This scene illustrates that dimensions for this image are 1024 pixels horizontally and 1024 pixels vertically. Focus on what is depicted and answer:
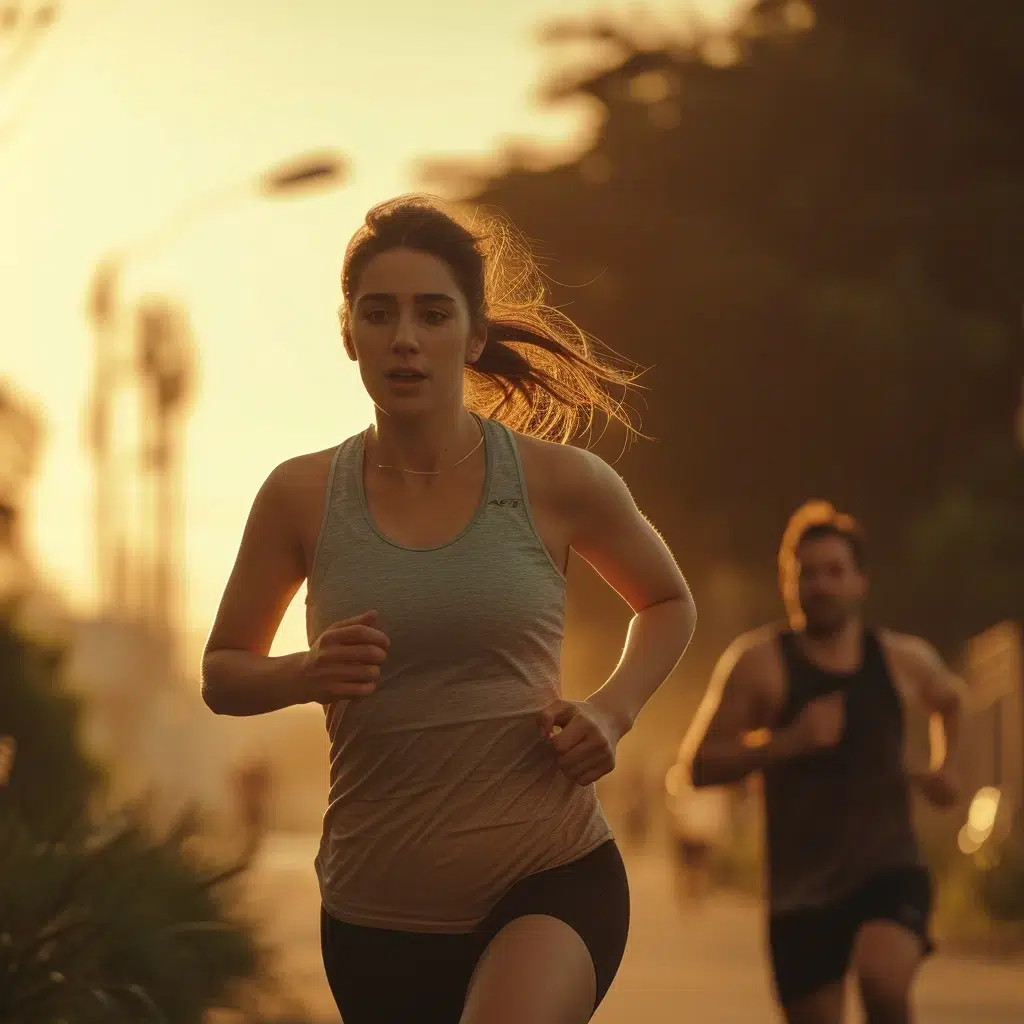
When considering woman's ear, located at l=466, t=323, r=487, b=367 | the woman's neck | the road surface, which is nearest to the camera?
the woman's neck

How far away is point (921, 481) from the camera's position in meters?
29.0

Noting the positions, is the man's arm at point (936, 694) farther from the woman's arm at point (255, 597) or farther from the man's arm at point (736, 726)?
the woman's arm at point (255, 597)

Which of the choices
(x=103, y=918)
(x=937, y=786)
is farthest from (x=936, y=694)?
(x=103, y=918)

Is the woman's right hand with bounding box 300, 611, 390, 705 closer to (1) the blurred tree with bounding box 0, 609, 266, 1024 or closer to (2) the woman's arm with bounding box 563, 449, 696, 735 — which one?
(2) the woman's arm with bounding box 563, 449, 696, 735

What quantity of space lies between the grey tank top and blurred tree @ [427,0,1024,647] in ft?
78.0

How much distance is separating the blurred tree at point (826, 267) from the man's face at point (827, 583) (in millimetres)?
20127

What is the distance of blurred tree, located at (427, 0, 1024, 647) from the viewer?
28500mm

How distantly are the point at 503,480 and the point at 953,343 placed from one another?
24216mm

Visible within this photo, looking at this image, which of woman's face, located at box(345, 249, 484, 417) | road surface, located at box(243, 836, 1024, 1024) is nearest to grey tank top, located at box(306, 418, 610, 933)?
woman's face, located at box(345, 249, 484, 417)

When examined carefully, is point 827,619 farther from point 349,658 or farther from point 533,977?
point 349,658

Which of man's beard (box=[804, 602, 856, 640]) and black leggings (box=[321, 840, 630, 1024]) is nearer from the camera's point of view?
black leggings (box=[321, 840, 630, 1024])

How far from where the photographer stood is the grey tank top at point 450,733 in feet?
14.4

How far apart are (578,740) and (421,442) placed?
0.65 metres

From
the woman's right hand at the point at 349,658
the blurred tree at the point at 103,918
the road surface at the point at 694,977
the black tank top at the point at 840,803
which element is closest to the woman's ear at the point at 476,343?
the woman's right hand at the point at 349,658
